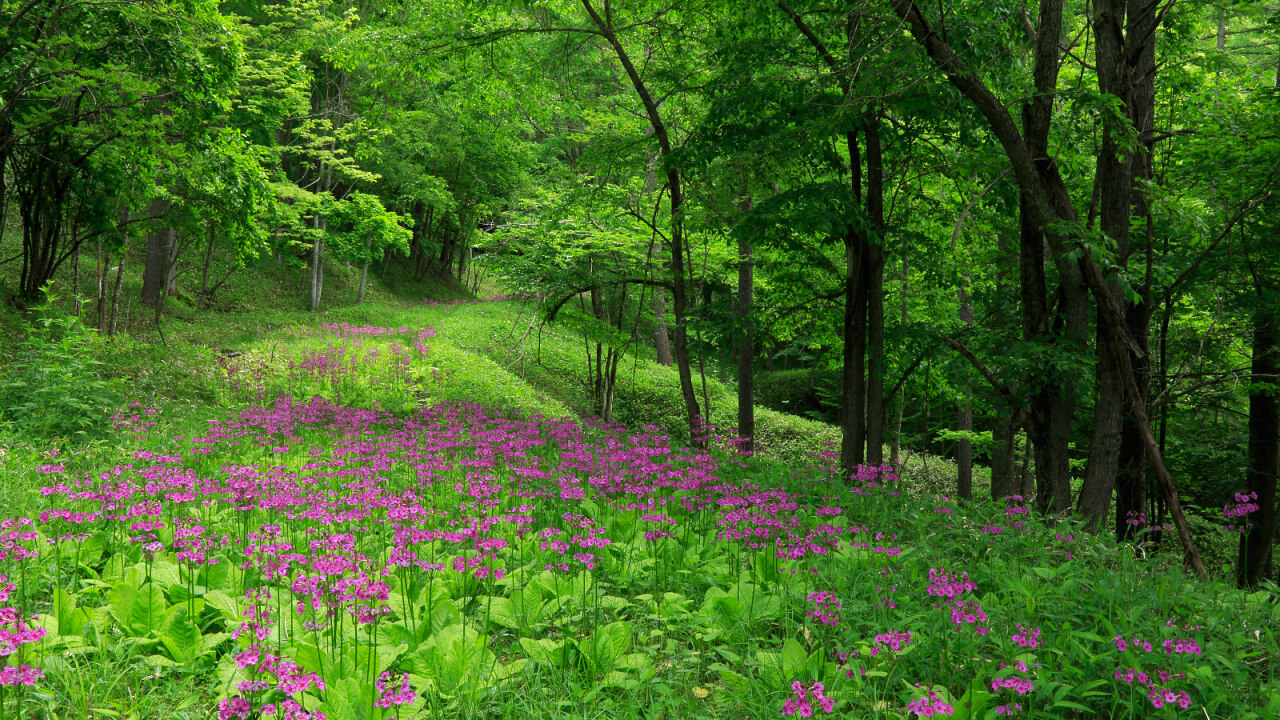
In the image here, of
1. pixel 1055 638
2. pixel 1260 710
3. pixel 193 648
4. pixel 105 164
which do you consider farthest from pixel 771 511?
pixel 105 164

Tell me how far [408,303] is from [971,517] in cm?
3008

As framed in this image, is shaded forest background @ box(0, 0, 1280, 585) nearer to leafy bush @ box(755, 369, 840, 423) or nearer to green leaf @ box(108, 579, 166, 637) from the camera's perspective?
green leaf @ box(108, 579, 166, 637)

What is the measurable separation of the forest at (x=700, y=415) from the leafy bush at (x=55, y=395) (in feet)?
0.18

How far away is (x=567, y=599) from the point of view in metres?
3.40

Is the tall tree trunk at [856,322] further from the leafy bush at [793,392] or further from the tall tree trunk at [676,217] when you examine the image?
the leafy bush at [793,392]

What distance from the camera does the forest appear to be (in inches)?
107

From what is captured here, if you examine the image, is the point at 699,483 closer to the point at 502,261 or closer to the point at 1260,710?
the point at 1260,710

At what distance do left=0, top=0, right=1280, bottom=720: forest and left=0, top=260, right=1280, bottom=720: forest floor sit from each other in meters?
0.03

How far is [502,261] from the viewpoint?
9781mm

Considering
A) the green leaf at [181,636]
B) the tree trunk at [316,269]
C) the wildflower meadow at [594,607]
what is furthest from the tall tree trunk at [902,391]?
the tree trunk at [316,269]

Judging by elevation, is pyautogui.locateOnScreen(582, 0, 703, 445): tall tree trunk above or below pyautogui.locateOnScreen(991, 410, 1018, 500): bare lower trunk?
above

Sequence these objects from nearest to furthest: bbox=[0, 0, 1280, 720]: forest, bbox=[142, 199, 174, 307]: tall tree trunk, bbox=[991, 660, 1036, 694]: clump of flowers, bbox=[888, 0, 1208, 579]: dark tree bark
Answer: bbox=[991, 660, 1036, 694]: clump of flowers
bbox=[0, 0, 1280, 720]: forest
bbox=[888, 0, 1208, 579]: dark tree bark
bbox=[142, 199, 174, 307]: tall tree trunk

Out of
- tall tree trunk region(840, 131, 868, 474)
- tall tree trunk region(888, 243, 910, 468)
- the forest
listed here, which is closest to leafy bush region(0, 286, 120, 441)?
the forest

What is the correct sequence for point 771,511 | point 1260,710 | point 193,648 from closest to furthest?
point 1260,710 < point 193,648 < point 771,511
